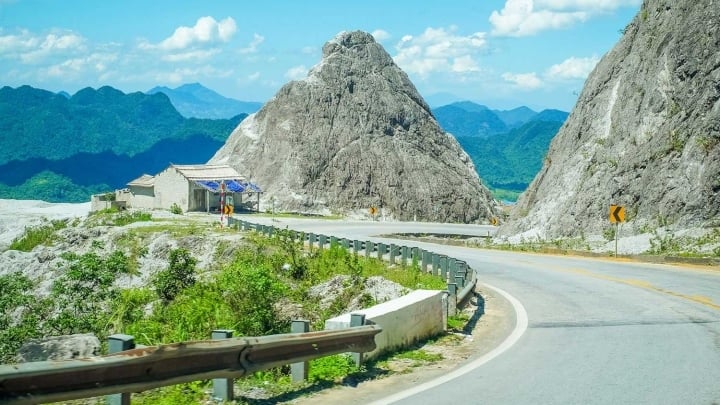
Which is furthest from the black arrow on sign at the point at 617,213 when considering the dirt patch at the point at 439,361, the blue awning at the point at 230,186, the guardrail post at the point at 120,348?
the blue awning at the point at 230,186

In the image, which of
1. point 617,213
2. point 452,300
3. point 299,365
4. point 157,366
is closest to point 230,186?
point 617,213

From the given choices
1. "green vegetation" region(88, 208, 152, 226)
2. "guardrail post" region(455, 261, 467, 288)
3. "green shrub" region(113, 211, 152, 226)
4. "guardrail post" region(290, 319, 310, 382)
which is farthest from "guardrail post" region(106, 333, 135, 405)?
"green shrub" region(113, 211, 152, 226)

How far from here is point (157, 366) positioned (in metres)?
6.89

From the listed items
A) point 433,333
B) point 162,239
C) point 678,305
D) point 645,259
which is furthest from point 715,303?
point 162,239

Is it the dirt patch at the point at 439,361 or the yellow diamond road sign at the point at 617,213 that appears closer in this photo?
the dirt patch at the point at 439,361

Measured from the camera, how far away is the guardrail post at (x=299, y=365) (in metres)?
8.94

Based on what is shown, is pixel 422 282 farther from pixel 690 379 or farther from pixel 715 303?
pixel 690 379

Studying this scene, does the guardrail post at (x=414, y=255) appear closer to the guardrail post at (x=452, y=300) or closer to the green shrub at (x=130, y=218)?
the guardrail post at (x=452, y=300)

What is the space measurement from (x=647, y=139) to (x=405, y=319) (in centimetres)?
3055

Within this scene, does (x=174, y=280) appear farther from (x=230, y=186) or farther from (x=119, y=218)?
(x=230, y=186)

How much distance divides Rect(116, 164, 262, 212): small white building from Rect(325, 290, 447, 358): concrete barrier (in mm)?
58054

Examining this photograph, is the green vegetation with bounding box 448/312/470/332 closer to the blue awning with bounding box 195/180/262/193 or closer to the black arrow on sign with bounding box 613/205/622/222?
the black arrow on sign with bounding box 613/205/622/222

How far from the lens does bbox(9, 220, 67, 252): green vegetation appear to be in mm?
56081

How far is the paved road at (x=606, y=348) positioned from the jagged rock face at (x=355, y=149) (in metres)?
66.1
